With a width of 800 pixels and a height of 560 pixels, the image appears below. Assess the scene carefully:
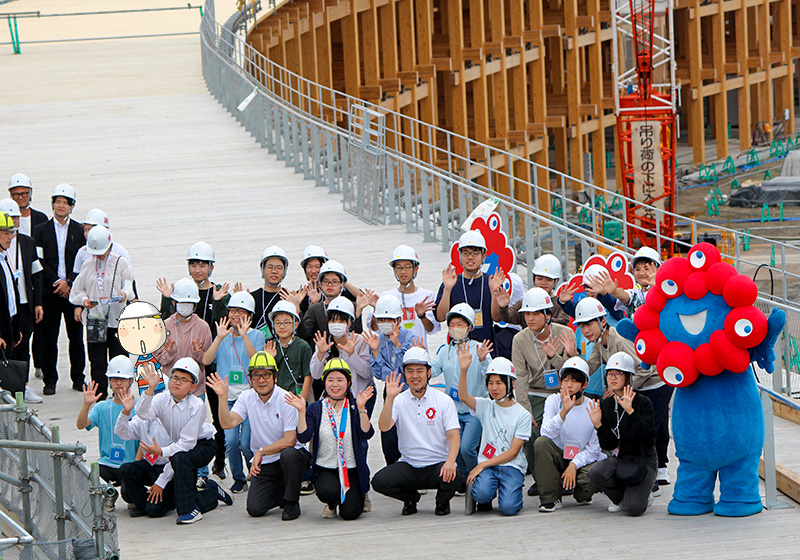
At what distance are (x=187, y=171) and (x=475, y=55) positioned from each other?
20453 mm

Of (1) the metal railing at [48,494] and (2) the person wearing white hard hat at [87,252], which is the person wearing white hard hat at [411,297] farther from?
(1) the metal railing at [48,494]

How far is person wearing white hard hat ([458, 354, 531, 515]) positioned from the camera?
9.24 m

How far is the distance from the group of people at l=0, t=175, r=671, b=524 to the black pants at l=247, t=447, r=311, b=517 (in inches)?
0.5

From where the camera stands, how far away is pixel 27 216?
12.2m

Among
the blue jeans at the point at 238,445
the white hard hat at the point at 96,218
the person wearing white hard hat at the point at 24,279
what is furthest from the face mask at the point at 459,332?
the person wearing white hard hat at the point at 24,279

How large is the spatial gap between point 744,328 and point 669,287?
24.4 inches

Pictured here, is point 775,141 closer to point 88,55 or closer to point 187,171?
point 88,55

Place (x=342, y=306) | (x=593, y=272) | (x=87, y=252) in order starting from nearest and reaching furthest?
(x=342, y=306), (x=593, y=272), (x=87, y=252)

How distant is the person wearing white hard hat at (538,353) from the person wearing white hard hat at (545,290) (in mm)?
393

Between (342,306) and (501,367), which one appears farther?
(342,306)

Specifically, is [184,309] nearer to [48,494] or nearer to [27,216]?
[48,494]

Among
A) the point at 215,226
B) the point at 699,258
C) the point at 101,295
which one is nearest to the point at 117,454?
the point at 101,295

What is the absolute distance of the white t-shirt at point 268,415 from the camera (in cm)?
947

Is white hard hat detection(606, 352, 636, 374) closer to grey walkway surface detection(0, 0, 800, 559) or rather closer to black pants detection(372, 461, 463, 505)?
grey walkway surface detection(0, 0, 800, 559)
